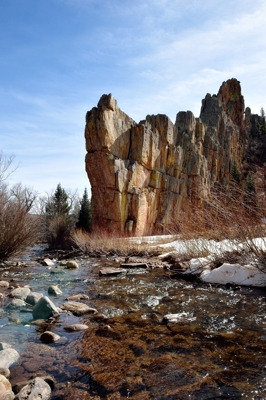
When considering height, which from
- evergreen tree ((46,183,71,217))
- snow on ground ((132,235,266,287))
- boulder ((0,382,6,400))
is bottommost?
boulder ((0,382,6,400))

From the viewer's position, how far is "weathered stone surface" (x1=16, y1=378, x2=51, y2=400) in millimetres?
3264

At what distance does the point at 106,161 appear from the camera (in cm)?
3116

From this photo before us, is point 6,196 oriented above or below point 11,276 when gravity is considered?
above

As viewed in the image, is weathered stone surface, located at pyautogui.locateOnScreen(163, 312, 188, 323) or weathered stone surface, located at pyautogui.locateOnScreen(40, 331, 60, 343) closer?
weathered stone surface, located at pyautogui.locateOnScreen(40, 331, 60, 343)

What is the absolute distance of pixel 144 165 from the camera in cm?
3547

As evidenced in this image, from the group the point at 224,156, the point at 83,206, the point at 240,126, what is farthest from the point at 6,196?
the point at 240,126

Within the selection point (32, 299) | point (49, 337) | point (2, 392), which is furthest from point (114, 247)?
point (2, 392)

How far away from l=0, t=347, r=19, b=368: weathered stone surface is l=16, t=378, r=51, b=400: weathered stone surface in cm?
82

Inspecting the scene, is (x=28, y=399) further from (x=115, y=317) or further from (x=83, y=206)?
(x=83, y=206)

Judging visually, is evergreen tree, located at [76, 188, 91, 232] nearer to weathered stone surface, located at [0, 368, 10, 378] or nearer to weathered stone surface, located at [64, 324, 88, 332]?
weathered stone surface, located at [64, 324, 88, 332]

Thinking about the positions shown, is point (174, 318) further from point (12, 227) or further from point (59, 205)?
point (59, 205)

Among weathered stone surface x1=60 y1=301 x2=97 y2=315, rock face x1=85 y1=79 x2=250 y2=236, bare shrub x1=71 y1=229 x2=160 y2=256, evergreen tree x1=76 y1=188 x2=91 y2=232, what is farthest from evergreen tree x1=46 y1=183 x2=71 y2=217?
weathered stone surface x1=60 y1=301 x2=97 y2=315

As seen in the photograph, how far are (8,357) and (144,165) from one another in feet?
105

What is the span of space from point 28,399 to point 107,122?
29264mm
